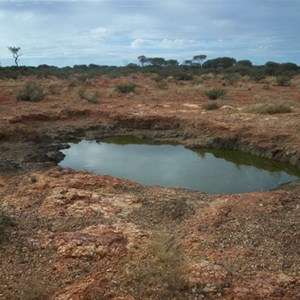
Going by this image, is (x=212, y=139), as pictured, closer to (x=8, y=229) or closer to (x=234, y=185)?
(x=234, y=185)

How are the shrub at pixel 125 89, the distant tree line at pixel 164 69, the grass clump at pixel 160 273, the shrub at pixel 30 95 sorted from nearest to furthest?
1. the grass clump at pixel 160 273
2. the shrub at pixel 30 95
3. the shrub at pixel 125 89
4. the distant tree line at pixel 164 69

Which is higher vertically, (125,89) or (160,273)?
(125,89)

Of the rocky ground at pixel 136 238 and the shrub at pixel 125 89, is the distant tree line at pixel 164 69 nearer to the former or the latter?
the shrub at pixel 125 89

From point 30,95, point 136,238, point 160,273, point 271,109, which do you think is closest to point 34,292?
point 160,273

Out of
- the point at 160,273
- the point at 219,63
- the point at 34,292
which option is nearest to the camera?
the point at 34,292

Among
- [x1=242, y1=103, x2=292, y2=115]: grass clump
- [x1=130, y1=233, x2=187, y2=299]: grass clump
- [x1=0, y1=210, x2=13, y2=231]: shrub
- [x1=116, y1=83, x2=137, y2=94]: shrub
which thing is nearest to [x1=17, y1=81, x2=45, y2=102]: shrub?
[x1=116, y1=83, x2=137, y2=94]: shrub

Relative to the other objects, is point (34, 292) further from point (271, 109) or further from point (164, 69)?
point (164, 69)

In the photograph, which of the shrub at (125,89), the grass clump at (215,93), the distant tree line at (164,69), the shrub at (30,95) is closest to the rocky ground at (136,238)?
the shrub at (30,95)

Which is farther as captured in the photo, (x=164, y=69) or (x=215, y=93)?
(x=164, y=69)

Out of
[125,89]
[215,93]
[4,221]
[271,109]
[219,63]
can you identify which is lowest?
[4,221]

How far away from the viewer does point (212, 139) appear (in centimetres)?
1448

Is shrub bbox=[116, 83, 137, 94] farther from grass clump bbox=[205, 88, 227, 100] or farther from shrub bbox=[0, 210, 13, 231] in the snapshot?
shrub bbox=[0, 210, 13, 231]

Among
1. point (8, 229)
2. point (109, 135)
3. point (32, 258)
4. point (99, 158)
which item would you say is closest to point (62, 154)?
point (99, 158)

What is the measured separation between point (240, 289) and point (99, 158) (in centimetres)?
934
